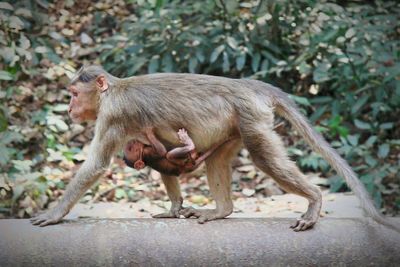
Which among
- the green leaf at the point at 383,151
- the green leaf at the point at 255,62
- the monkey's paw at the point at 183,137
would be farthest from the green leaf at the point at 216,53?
the monkey's paw at the point at 183,137

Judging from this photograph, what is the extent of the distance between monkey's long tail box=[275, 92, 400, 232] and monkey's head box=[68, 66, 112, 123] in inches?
59.0

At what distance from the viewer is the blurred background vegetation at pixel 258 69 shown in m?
9.23

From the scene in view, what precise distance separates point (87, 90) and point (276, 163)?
1761mm

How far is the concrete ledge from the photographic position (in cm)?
461

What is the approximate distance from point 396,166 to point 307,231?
4669 millimetres

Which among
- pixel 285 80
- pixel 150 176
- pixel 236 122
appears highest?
pixel 236 122

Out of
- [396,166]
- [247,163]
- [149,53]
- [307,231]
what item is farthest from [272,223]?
[149,53]

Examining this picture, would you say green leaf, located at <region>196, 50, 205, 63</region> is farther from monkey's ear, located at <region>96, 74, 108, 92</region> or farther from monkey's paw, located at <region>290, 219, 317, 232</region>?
monkey's paw, located at <region>290, 219, 317, 232</region>

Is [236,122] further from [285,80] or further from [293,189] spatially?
[285,80]

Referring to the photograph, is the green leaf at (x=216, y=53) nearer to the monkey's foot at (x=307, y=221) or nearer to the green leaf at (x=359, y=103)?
the green leaf at (x=359, y=103)

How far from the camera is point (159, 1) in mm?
9031

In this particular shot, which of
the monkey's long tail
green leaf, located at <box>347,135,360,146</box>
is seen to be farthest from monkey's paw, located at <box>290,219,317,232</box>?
green leaf, located at <box>347,135,360,146</box>

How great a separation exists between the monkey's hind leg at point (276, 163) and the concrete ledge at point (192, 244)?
1.17 ft

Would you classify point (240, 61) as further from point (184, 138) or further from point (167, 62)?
point (184, 138)
